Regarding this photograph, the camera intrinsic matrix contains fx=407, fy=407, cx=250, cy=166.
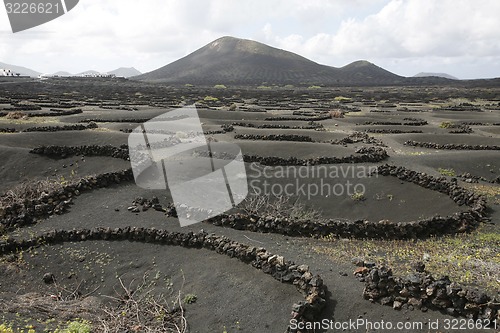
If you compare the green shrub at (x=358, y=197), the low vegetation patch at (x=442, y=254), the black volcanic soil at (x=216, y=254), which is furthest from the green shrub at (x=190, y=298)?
the green shrub at (x=358, y=197)

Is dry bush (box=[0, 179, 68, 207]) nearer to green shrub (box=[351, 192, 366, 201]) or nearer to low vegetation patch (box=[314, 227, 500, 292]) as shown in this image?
low vegetation patch (box=[314, 227, 500, 292])

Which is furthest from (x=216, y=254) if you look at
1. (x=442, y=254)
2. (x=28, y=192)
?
(x=28, y=192)

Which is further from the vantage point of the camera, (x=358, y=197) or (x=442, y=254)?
(x=358, y=197)

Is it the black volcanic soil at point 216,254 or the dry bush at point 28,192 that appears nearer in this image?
the black volcanic soil at point 216,254

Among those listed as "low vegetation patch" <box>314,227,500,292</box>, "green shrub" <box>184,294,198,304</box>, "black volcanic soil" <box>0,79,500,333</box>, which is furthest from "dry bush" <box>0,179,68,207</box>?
"low vegetation patch" <box>314,227,500,292</box>

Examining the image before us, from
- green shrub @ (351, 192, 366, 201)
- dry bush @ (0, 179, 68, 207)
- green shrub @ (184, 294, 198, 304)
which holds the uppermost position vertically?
dry bush @ (0, 179, 68, 207)

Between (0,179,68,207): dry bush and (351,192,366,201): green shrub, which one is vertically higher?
(0,179,68,207): dry bush

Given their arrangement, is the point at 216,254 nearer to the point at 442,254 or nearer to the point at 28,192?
the point at 442,254

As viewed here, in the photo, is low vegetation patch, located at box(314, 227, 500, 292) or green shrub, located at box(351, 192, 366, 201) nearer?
low vegetation patch, located at box(314, 227, 500, 292)

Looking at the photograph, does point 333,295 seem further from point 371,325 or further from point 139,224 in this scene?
point 139,224

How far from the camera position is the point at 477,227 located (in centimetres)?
1196

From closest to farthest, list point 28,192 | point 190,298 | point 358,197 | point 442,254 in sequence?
1. point 190,298
2. point 442,254
3. point 28,192
4. point 358,197

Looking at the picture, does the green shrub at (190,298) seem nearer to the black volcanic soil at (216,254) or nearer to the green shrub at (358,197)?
the black volcanic soil at (216,254)

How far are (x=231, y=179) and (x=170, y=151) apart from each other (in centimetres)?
603
